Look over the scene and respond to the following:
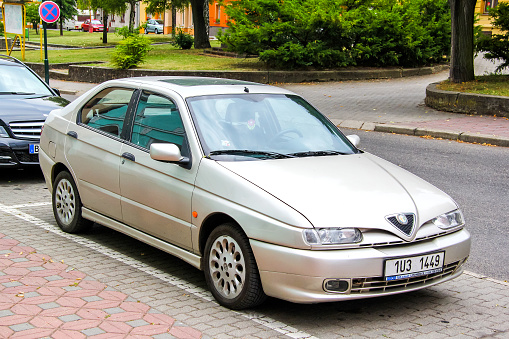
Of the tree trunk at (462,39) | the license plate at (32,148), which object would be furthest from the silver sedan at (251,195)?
the tree trunk at (462,39)

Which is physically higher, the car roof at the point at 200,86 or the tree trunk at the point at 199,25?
the tree trunk at the point at 199,25

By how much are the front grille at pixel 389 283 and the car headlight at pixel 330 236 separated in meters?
0.27

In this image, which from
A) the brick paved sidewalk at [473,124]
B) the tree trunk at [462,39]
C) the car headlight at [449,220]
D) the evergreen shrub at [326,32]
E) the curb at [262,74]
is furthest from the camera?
the evergreen shrub at [326,32]

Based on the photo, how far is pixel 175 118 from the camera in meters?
5.60

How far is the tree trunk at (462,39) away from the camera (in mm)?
18192

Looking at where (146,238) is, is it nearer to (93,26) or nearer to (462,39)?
(462,39)

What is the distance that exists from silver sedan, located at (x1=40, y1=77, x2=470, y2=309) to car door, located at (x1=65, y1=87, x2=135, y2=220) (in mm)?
16

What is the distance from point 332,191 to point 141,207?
1.77 m

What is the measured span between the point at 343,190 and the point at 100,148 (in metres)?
2.53

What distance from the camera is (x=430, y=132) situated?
14.1 meters

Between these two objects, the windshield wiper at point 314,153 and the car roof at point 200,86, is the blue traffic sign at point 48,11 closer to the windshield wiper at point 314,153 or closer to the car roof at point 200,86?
the car roof at point 200,86

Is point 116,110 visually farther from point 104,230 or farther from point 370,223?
point 370,223

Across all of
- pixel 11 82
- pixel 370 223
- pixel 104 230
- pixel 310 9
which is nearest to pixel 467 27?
pixel 310 9

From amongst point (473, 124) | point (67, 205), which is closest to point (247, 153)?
point (67, 205)
